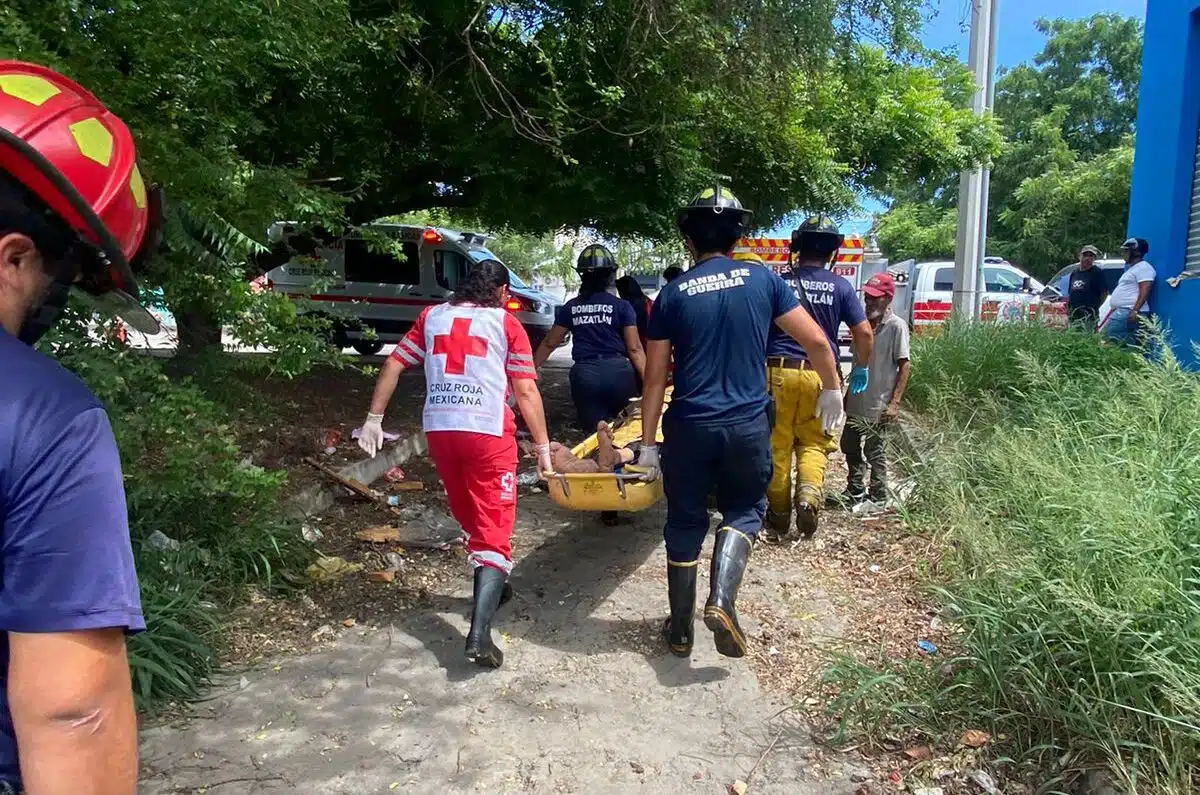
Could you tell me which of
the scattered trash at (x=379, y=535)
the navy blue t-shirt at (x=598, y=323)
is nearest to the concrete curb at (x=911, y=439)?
the navy blue t-shirt at (x=598, y=323)

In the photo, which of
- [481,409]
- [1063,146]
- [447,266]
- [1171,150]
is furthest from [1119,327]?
[1063,146]

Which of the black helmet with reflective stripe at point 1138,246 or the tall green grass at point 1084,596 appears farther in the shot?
the black helmet with reflective stripe at point 1138,246

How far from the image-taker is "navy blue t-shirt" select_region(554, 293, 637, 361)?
5.84m

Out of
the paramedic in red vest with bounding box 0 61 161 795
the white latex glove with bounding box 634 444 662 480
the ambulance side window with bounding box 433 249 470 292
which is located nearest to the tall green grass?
the white latex glove with bounding box 634 444 662 480

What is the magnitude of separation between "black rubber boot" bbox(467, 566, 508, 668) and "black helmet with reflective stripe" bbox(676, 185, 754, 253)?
5.85 feet

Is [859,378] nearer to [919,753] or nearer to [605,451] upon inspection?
[605,451]

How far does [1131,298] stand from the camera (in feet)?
25.5

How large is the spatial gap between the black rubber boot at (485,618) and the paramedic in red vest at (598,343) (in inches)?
92.3

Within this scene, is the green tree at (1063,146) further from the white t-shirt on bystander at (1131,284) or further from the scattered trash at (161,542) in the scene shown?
the scattered trash at (161,542)

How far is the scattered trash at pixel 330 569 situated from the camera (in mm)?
4391

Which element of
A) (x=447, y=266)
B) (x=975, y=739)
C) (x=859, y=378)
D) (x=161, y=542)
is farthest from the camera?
(x=447, y=266)

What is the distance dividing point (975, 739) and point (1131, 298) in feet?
21.5

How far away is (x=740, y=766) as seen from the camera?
289cm

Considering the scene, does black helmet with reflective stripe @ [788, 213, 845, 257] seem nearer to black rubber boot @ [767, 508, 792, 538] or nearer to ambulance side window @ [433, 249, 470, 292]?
black rubber boot @ [767, 508, 792, 538]
